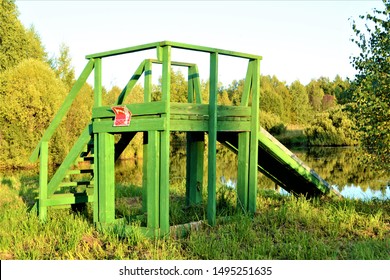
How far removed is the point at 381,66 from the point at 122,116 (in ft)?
14.9

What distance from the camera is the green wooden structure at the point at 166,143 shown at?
23.8 feet

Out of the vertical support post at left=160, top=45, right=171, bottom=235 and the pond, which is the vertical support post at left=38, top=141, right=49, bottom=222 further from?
the pond

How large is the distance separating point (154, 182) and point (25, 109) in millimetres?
22954

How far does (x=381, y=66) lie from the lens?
8.66 m

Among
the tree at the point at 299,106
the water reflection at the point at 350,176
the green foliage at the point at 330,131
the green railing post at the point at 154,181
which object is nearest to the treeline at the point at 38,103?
the green foliage at the point at 330,131

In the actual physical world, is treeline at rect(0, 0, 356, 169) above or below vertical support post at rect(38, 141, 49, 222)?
above

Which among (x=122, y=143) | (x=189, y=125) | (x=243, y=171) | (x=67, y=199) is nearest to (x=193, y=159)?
(x=243, y=171)

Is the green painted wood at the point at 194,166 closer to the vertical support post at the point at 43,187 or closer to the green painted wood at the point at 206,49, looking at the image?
the green painted wood at the point at 206,49

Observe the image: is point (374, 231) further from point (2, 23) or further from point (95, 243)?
point (2, 23)

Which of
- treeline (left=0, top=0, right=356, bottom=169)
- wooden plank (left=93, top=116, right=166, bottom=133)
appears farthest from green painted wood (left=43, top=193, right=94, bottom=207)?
treeline (left=0, top=0, right=356, bottom=169)

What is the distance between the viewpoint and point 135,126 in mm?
7609

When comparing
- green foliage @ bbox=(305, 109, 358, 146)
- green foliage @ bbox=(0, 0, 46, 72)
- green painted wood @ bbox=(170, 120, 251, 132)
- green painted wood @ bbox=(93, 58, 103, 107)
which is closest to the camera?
green painted wood @ bbox=(170, 120, 251, 132)

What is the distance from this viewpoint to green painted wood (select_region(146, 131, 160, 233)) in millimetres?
7223
